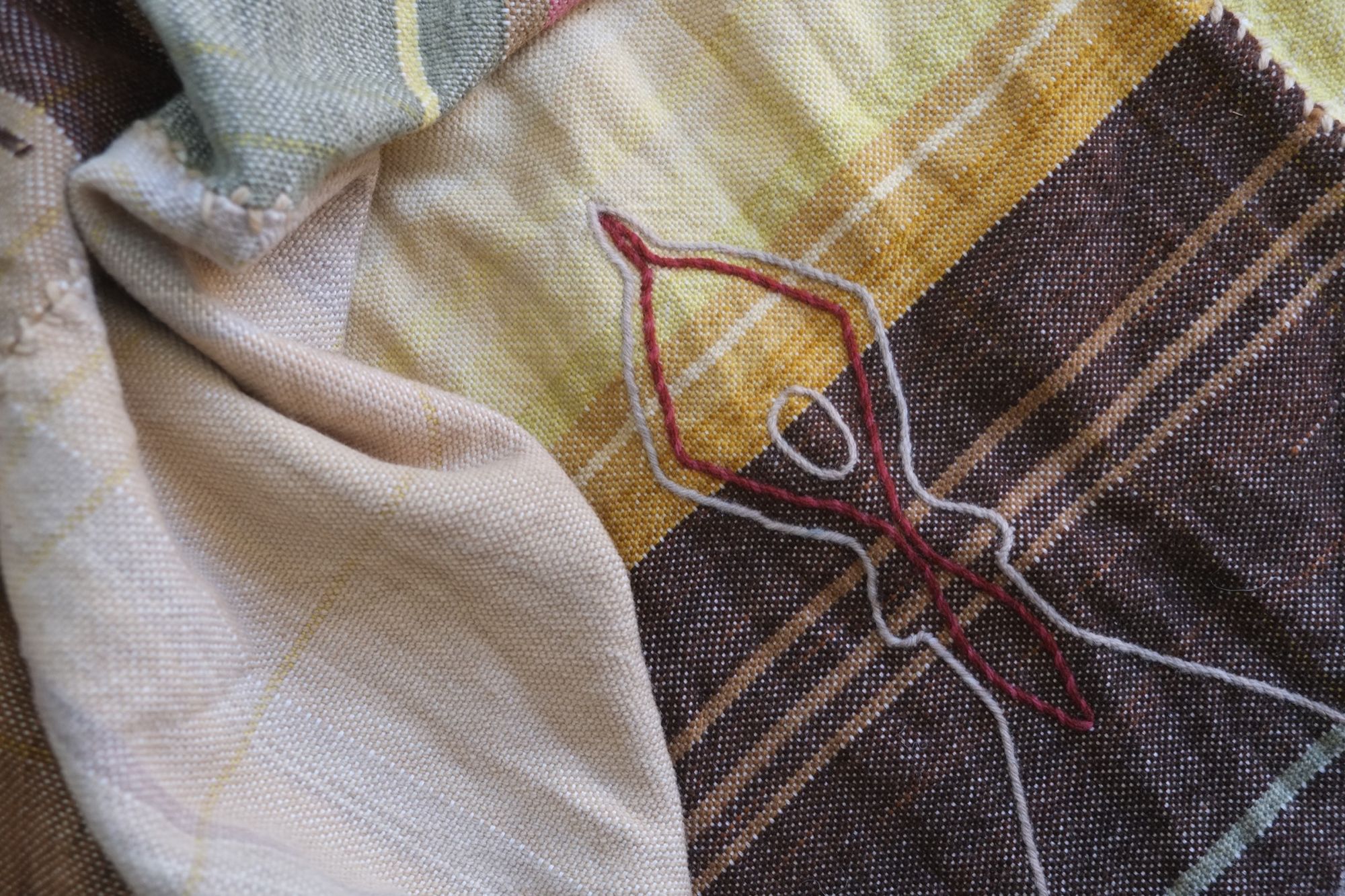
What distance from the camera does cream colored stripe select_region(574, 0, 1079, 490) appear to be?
826 mm

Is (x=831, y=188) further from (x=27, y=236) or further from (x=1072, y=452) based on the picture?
(x=27, y=236)

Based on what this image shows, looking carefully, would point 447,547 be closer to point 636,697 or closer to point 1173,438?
point 636,697

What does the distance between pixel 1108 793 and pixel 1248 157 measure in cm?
53

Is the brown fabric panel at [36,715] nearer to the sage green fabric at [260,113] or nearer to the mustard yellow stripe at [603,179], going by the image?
the sage green fabric at [260,113]

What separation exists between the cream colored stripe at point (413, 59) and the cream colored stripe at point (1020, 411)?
1.63 ft

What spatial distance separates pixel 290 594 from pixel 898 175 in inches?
23.3

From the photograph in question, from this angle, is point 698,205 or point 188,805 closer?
point 188,805

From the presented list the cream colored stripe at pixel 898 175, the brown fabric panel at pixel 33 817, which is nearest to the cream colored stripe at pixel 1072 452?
the cream colored stripe at pixel 898 175

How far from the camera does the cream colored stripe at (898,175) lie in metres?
Result: 0.83

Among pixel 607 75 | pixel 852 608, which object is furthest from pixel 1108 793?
pixel 607 75

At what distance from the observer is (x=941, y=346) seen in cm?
82

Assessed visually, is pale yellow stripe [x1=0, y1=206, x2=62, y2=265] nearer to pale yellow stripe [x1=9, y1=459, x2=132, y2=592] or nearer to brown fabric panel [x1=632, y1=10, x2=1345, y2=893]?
pale yellow stripe [x1=9, y1=459, x2=132, y2=592]

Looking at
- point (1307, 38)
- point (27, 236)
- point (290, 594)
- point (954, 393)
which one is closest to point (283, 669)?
point (290, 594)

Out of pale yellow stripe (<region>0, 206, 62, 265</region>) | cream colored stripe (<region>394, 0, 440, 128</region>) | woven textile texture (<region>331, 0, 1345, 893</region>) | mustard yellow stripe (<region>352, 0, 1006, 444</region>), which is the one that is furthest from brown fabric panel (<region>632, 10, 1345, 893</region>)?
pale yellow stripe (<region>0, 206, 62, 265</region>)
